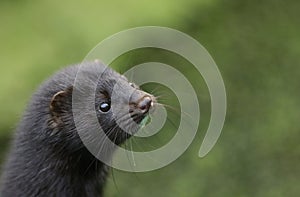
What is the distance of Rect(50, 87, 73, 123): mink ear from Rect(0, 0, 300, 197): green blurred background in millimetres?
1908

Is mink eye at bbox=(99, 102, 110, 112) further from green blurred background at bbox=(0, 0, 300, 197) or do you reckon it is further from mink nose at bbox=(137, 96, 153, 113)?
green blurred background at bbox=(0, 0, 300, 197)

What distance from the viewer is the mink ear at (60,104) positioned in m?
3.52

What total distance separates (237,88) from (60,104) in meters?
3.16

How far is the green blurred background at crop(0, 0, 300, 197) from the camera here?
5.48 metres

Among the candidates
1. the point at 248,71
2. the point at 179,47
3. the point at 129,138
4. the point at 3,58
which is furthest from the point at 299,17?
the point at 129,138

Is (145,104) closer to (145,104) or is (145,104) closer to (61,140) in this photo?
(145,104)

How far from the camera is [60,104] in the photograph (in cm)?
353

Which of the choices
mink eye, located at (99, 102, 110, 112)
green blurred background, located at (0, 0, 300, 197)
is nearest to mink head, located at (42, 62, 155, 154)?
mink eye, located at (99, 102, 110, 112)

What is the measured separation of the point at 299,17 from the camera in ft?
22.0

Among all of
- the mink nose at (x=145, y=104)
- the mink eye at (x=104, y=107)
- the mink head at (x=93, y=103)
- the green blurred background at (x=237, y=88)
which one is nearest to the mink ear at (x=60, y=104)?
the mink head at (x=93, y=103)

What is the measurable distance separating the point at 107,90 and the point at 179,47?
2.27 metres

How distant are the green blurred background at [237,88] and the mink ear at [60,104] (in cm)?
191

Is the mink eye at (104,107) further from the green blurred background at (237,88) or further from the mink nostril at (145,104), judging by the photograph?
the green blurred background at (237,88)

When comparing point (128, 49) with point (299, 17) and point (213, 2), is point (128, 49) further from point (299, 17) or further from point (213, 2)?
point (299, 17)
